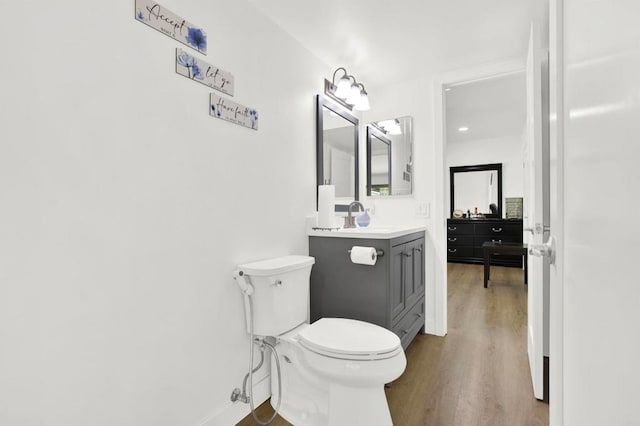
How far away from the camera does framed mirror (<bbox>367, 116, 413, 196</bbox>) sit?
269 cm

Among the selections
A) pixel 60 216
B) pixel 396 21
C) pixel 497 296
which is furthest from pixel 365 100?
pixel 497 296

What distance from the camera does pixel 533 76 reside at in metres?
1.64

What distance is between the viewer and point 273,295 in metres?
1.47

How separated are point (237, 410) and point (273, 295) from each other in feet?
2.03

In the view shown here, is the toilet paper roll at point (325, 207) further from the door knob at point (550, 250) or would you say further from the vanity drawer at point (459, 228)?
the vanity drawer at point (459, 228)

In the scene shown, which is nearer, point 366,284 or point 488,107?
point 366,284

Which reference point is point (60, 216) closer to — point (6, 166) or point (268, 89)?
point (6, 166)

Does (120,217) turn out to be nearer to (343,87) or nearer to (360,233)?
(360,233)

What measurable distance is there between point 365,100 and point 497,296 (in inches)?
110

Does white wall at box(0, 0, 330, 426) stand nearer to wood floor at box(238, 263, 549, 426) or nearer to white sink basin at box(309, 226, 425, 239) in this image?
white sink basin at box(309, 226, 425, 239)

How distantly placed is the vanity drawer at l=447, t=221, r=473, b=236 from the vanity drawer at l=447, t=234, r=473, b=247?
6 centimetres

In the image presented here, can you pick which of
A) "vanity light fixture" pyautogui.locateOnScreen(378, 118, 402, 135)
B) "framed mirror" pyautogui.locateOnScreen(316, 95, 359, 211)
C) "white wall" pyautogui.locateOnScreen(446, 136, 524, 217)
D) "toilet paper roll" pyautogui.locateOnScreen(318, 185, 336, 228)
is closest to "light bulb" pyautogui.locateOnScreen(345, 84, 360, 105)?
"framed mirror" pyautogui.locateOnScreen(316, 95, 359, 211)

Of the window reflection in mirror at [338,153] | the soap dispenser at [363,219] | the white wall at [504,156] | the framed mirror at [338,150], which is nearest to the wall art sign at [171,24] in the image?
the framed mirror at [338,150]

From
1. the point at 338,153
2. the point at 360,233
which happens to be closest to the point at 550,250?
the point at 360,233
